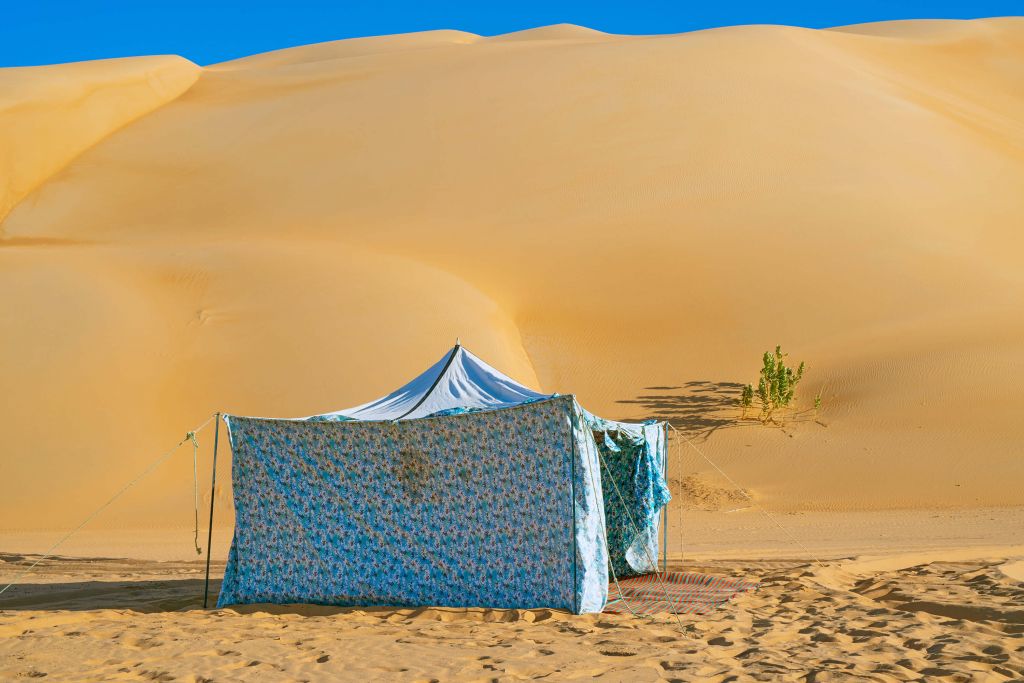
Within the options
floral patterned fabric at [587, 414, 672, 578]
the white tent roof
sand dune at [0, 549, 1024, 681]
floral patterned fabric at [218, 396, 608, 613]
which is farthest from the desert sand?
the white tent roof

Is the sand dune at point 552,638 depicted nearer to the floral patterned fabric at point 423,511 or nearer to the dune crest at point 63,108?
the floral patterned fabric at point 423,511

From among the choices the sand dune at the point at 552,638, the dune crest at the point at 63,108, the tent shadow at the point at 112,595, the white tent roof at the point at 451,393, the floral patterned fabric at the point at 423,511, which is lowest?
the tent shadow at the point at 112,595

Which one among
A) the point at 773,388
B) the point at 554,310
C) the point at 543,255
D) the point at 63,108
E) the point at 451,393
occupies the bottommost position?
the point at 451,393

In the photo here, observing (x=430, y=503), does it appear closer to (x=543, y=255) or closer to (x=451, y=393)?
(x=451, y=393)

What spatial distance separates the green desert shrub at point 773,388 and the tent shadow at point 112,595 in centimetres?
1173

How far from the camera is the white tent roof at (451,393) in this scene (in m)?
10.1

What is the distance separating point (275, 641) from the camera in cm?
828

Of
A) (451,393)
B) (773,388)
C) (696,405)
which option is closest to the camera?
(451,393)

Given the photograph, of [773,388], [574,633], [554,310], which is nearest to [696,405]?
[773,388]

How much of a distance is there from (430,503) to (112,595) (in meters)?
3.63

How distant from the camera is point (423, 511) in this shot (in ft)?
31.8

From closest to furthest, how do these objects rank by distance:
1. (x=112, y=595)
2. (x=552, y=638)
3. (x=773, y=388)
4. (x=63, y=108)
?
(x=552, y=638), (x=112, y=595), (x=773, y=388), (x=63, y=108)

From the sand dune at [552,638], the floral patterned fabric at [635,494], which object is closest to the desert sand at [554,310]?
the sand dune at [552,638]

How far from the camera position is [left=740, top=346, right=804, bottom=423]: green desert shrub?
20.5 m
